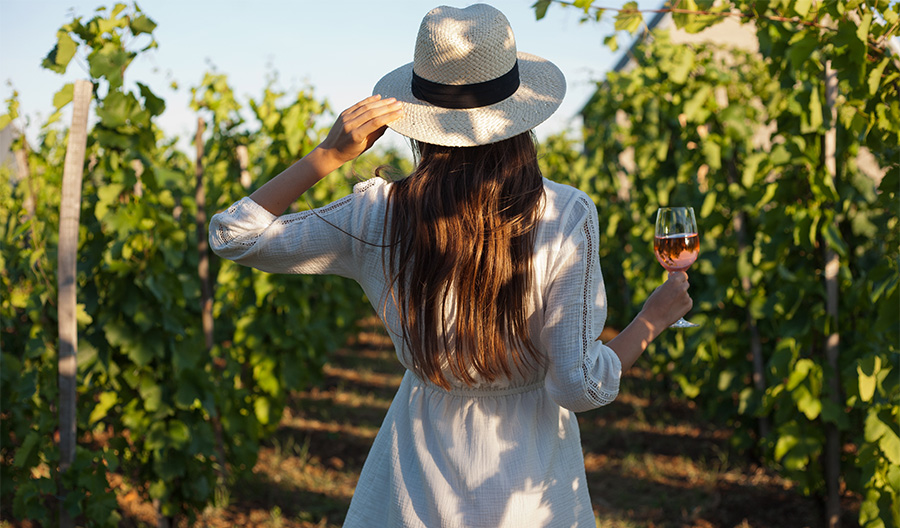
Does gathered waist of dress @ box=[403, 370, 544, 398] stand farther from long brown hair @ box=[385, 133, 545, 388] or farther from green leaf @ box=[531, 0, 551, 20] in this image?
green leaf @ box=[531, 0, 551, 20]

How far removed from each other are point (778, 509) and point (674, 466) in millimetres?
852

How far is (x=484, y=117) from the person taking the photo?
145 centimetres

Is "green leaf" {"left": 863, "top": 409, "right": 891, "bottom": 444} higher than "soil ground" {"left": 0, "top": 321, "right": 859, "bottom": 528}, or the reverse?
"green leaf" {"left": 863, "top": 409, "right": 891, "bottom": 444}

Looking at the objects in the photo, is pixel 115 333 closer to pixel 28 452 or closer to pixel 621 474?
pixel 28 452

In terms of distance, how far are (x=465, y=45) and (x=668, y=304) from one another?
0.69 m

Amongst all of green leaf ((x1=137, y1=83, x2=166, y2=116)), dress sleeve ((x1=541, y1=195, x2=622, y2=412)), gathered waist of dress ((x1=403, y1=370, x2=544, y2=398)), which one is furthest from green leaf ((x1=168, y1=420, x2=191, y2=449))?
dress sleeve ((x1=541, y1=195, x2=622, y2=412))

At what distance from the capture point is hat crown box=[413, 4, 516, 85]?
1.45 metres

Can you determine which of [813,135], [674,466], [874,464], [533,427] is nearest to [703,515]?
[674,466]

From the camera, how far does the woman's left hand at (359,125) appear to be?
4.67ft

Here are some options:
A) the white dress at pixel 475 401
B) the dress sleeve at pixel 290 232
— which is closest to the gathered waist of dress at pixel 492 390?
the white dress at pixel 475 401

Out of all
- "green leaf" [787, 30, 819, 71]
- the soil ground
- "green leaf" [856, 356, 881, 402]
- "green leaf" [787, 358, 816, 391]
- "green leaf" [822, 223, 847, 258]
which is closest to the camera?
"green leaf" [856, 356, 881, 402]

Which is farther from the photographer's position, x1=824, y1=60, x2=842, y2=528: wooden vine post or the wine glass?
x1=824, y1=60, x2=842, y2=528: wooden vine post

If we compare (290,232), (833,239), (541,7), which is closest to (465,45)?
(290,232)

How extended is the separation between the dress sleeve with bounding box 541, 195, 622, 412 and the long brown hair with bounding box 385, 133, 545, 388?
2.6 inches
